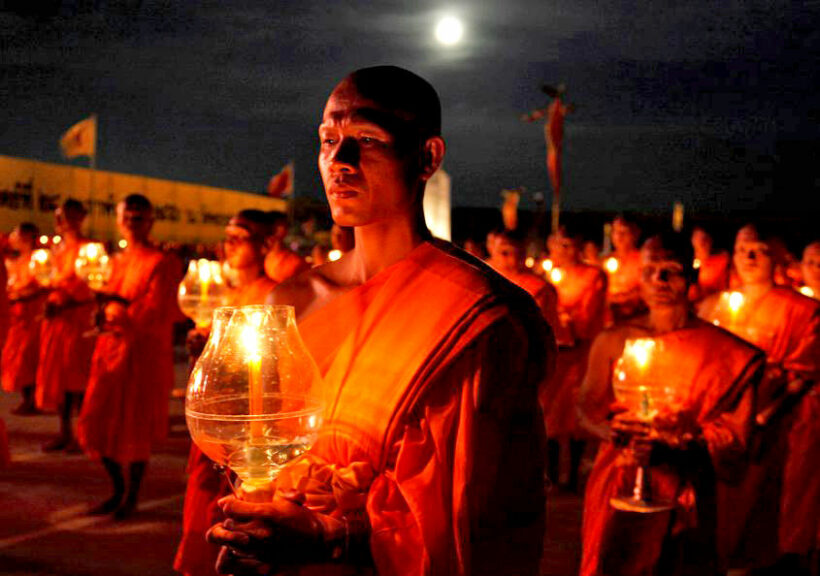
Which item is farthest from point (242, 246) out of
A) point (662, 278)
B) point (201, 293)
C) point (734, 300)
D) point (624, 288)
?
point (624, 288)

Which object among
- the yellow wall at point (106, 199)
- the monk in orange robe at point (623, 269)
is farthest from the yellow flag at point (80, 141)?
the monk in orange robe at point (623, 269)

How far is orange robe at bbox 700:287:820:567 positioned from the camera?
510 cm

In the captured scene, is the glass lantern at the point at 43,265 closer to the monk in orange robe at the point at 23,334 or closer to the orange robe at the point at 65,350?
the orange robe at the point at 65,350

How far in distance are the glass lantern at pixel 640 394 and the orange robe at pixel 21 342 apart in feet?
27.0

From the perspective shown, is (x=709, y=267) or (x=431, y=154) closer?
(x=431, y=154)

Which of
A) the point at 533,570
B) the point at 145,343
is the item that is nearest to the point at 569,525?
the point at 145,343

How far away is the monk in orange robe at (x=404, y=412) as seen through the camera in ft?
5.74

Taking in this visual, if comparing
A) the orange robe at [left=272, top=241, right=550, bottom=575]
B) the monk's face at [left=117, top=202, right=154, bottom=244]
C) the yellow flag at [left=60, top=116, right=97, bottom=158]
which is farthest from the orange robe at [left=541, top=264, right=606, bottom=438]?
the yellow flag at [left=60, top=116, right=97, bottom=158]

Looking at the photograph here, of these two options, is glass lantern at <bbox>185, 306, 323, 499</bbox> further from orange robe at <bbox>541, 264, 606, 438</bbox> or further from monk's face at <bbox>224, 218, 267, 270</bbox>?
orange robe at <bbox>541, 264, 606, 438</bbox>

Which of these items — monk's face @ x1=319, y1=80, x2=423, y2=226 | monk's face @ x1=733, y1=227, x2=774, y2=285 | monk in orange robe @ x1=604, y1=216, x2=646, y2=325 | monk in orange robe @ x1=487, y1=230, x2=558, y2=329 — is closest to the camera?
monk's face @ x1=319, y1=80, x2=423, y2=226

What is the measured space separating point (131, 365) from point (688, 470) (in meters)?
4.30

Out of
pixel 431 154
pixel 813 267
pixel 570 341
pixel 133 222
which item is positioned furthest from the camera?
pixel 570 341

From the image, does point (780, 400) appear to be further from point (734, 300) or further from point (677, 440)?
point (677, 440)

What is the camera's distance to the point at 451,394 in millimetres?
1792
